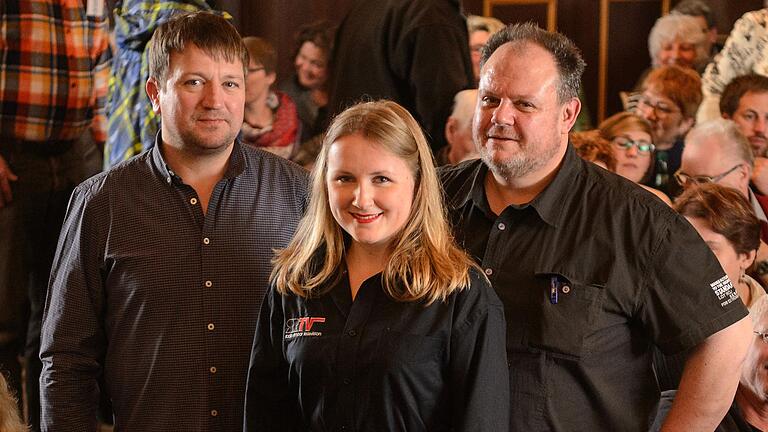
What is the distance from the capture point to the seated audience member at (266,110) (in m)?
4.15

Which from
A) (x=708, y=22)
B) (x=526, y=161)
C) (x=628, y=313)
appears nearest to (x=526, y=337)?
(x=628, y=313)

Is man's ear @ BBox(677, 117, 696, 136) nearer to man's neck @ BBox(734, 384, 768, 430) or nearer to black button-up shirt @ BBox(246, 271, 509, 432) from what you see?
man's neck @ BBox(734, 384, 768, 430)

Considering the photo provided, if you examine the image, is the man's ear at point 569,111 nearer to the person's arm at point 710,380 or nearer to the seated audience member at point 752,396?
the person's arm at point 710,380

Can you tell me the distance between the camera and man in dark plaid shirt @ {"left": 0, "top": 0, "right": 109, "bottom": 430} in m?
3.78

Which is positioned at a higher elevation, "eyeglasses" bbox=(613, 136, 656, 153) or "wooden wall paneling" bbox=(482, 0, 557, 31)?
"wooden wall paneling" bbox=(482, 0, 557, 31)

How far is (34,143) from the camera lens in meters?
3.88

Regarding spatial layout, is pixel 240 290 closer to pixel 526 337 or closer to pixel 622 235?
pixel 526 337

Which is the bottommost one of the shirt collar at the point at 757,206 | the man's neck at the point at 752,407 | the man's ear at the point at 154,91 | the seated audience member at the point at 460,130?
the man's neck at the point at 752,407

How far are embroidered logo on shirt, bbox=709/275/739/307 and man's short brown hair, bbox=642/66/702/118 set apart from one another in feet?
9.44

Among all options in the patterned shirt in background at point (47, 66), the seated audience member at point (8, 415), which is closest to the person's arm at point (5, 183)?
the patterned shirt in background at point (47, 66)

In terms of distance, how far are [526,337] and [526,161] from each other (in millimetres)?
380

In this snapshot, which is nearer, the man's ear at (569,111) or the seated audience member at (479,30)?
the man's ear at (569,111)

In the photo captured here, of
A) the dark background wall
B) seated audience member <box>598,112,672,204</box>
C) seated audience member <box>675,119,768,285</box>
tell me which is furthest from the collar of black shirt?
the dark background wall

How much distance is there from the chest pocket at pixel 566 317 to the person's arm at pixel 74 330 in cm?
103
